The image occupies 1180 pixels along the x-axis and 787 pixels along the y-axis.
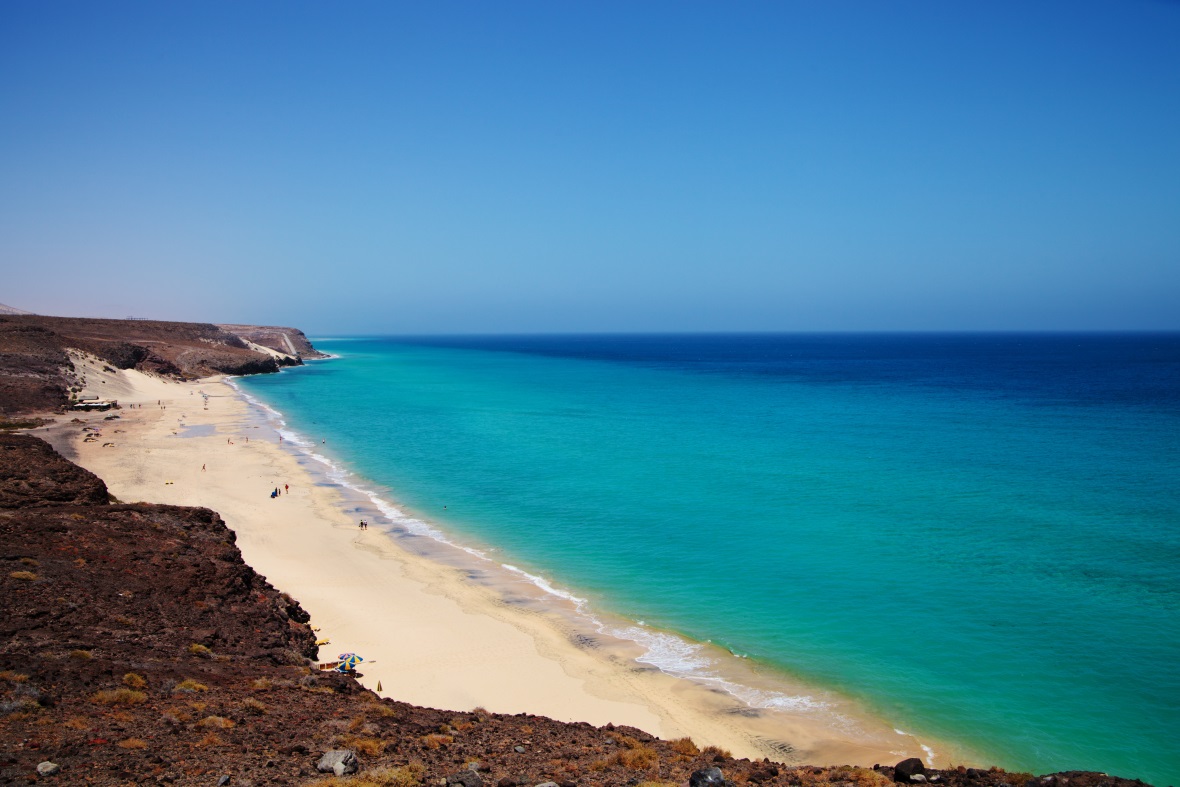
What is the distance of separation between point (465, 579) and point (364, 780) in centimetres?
1796

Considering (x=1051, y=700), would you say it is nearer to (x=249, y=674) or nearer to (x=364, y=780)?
(x=364, y=780)

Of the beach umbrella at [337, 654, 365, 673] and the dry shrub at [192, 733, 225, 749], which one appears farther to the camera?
the beach umbrella at [337, 654, 365, 673]

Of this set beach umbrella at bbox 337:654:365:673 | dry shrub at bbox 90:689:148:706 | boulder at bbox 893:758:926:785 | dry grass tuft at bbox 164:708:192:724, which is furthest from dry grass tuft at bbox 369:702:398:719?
boulder at bbox 893:758:926:785

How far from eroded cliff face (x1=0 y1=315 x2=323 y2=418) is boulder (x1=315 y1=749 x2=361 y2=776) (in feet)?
206

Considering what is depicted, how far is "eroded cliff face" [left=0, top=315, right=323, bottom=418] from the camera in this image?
209ft

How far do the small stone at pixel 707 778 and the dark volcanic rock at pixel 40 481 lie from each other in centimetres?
2225

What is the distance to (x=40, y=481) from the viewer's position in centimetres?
2405

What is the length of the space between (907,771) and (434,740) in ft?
28.1

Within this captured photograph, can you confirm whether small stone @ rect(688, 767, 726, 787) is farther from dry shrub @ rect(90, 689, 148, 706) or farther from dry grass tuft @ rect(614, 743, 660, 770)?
dry shrub @ rect(90, 689, 148, 706)

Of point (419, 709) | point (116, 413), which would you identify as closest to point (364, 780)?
point (419, 709)

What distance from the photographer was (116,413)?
6719 cm

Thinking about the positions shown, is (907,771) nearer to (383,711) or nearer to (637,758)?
(637,758)

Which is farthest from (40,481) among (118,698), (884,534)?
(884,534)

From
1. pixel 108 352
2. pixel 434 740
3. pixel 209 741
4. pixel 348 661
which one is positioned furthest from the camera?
pixel 108 352
